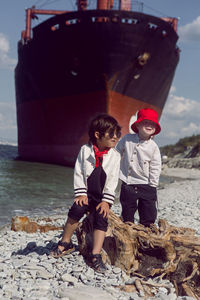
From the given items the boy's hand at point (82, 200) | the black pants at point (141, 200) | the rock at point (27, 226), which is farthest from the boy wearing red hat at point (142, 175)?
the rock at point (27, 226)

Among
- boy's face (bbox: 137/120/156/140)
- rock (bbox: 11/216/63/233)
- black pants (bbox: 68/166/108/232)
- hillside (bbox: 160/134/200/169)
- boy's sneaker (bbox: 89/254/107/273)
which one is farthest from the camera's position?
hillside (bbox: 160/134/200/169)

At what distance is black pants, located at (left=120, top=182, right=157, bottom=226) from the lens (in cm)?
307

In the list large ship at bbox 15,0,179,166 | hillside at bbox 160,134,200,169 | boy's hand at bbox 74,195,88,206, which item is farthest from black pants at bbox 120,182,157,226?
hillside at bbox 160,134,200,169

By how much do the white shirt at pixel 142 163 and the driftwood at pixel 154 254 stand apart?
0.51 meters

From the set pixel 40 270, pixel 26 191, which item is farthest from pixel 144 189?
pixel 26 191

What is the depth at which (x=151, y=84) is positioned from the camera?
15.4 metres

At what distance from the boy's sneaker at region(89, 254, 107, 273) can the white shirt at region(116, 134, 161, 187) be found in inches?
33.5

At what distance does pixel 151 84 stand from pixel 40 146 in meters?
6.65

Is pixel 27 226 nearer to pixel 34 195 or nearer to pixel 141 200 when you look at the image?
pixel 141 200

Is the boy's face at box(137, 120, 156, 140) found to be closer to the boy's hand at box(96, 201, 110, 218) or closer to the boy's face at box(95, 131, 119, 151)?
the boy's face at box(95, 131, 119, 151)

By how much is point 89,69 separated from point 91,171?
1160 cm

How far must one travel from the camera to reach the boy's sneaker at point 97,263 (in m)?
2.45

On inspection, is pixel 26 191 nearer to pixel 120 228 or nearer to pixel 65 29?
pixel 120 228

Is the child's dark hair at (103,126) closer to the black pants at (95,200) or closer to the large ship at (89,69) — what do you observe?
the black pants at (95,200)
